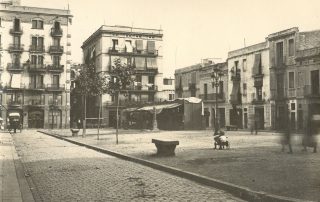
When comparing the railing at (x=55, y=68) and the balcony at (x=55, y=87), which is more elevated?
the railing at (x=55, y=68)

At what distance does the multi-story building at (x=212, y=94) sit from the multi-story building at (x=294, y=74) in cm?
857

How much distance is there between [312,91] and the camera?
34438 millimetres

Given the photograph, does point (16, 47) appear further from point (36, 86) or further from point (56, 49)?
point (36, 86)

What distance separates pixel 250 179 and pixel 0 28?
52.4 metres

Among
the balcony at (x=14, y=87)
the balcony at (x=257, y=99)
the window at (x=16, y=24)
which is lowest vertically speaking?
the balcony at (x=257, y=99)

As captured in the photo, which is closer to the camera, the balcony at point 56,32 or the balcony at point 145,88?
the balcony at point 56,32

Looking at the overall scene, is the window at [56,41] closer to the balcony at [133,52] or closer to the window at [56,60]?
the window at [56,60]

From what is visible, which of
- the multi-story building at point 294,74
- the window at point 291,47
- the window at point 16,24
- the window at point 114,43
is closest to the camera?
the multi-story building at point 294,74

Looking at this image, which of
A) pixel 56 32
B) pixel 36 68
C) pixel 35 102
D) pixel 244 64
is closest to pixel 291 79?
pixel 244 64

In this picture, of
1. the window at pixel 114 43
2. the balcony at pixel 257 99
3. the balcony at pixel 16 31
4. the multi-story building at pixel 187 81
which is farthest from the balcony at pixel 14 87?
the balcony at pixel 257 99

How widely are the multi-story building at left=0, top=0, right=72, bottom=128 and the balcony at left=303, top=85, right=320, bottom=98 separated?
107 ft

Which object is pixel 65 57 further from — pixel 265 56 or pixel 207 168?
pixel 207 168

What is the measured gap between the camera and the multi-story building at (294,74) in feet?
113

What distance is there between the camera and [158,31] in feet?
202
